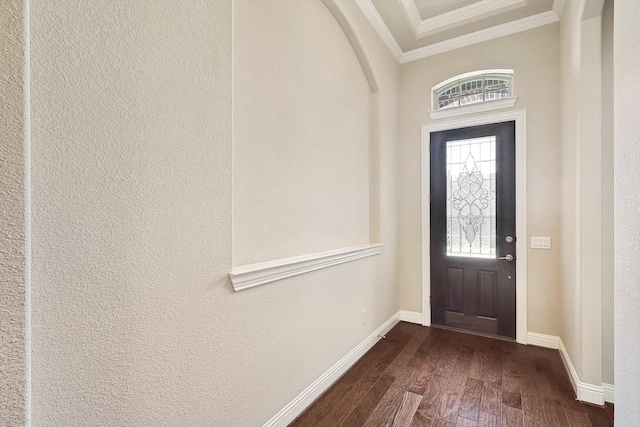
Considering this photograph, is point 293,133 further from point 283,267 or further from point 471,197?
point 471,197

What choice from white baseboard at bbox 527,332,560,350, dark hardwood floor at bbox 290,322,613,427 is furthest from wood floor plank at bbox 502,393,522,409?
white baseboard at bbox 527,332,560,350

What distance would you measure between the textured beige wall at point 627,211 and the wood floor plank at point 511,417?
0.82 m

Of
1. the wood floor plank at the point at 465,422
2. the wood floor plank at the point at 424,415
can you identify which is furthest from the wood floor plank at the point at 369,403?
the wood floor plank at the point at 465,422

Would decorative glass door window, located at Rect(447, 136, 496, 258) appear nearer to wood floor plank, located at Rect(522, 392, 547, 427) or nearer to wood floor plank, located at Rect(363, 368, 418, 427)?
wood floor plank, located at Rect(522, 392, 547, 427)

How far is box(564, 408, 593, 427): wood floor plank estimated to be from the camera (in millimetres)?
1820

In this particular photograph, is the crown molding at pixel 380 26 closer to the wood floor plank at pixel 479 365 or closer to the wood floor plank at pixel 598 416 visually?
the wood floor plank at pixel 479 365

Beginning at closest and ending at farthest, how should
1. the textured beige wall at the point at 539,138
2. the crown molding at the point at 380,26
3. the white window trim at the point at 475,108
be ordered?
the crown molding at the point at 380,26 → the textured beige wall at the point at 539,138 → the white window trim at the point at 475,108

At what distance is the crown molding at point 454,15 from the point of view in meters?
2.81

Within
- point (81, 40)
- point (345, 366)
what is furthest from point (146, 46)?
point (345, 366)

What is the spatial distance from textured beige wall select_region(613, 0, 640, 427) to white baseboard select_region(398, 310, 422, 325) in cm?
238

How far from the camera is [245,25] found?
1.64 meters

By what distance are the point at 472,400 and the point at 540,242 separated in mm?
1770

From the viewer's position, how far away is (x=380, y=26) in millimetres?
3029

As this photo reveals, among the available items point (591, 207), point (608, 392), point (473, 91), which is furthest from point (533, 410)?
point (473, 91)
